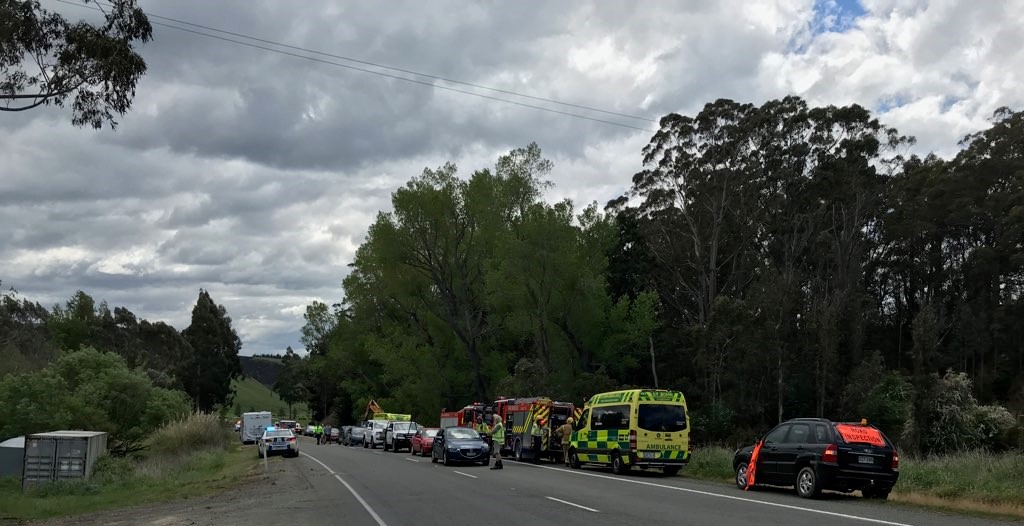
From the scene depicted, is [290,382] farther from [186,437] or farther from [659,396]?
[659,396]

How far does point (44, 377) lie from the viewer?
43.4 meters

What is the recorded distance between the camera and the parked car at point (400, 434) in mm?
46688

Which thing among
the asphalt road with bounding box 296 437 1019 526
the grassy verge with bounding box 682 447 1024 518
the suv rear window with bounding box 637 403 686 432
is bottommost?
the asphalt road with bounding box 296 437 1019 526

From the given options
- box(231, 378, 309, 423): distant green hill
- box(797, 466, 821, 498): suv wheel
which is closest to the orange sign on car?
box(797, 466, 821, 498): suv wheel

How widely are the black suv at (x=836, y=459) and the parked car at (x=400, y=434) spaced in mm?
30029

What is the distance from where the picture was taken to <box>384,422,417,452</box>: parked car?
46.7 meters

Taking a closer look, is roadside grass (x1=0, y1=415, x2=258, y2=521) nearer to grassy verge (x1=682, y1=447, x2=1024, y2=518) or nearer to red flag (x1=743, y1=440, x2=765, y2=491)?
red flag (x1=743, y1=440, x2=765, y2=491)

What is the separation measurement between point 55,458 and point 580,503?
22.9 metres

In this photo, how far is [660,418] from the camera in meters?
25.7

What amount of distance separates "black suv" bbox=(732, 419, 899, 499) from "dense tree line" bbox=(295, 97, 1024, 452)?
3552cm

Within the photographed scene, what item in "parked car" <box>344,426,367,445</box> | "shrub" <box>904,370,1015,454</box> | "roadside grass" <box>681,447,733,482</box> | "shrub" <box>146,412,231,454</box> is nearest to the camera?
"roadside grass" <box>681,447,733,482</box>

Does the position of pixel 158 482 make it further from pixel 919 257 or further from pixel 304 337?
pixel 304 337

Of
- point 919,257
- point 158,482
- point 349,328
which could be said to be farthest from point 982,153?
point 158,482

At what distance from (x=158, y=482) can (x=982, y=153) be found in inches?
2428
